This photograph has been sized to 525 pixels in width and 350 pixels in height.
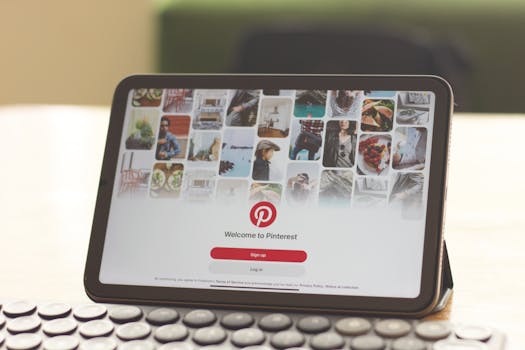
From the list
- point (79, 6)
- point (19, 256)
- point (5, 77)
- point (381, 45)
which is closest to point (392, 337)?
point (19, 256)

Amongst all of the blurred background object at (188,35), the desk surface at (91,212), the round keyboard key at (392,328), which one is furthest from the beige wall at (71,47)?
the round keyboard key at (392,328)

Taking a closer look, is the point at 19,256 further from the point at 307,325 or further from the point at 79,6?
the point at 79,6

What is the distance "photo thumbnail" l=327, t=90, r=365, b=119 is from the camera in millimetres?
590

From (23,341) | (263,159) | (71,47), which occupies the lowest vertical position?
(23,341)

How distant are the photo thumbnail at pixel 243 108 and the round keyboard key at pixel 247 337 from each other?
0.17m

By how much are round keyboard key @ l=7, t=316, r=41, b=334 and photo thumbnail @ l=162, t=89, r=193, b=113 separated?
0.60ft

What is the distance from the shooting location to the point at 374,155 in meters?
0.57

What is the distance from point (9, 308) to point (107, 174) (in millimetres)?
121

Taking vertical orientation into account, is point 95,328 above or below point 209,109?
below

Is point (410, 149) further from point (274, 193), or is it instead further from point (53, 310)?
point (53, 310)

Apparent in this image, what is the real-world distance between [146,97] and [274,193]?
0.13m

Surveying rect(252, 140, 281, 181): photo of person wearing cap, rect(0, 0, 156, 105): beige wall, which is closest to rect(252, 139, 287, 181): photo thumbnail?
rect(252, 140, 281, 181): photo of person wearing cap

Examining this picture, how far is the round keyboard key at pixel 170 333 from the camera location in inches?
19.2

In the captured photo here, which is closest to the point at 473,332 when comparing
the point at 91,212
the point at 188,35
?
the point at 91,212
